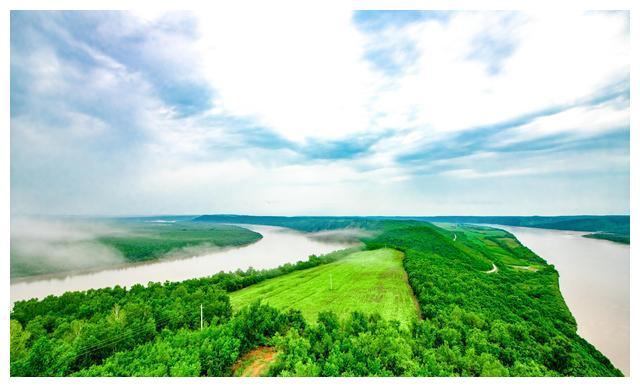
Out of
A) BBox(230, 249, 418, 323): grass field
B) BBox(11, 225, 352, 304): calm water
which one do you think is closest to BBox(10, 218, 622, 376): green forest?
BBox(230, 249, 418, 323): grass field

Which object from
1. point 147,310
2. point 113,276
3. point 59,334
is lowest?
point 113,276

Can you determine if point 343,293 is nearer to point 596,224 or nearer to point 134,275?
point 134,275

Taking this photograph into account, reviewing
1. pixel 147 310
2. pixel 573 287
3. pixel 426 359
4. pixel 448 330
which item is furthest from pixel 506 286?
pixel 147 310

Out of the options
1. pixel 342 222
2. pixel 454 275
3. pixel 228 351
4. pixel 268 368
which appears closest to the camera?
pixel 268 368

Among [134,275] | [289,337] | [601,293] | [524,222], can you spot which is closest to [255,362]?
[289,337]

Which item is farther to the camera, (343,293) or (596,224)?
(596,224)

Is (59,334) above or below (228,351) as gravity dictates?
below

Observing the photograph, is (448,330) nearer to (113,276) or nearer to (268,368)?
(268,368)

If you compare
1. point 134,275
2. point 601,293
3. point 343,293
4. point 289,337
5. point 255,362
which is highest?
point 289,337
